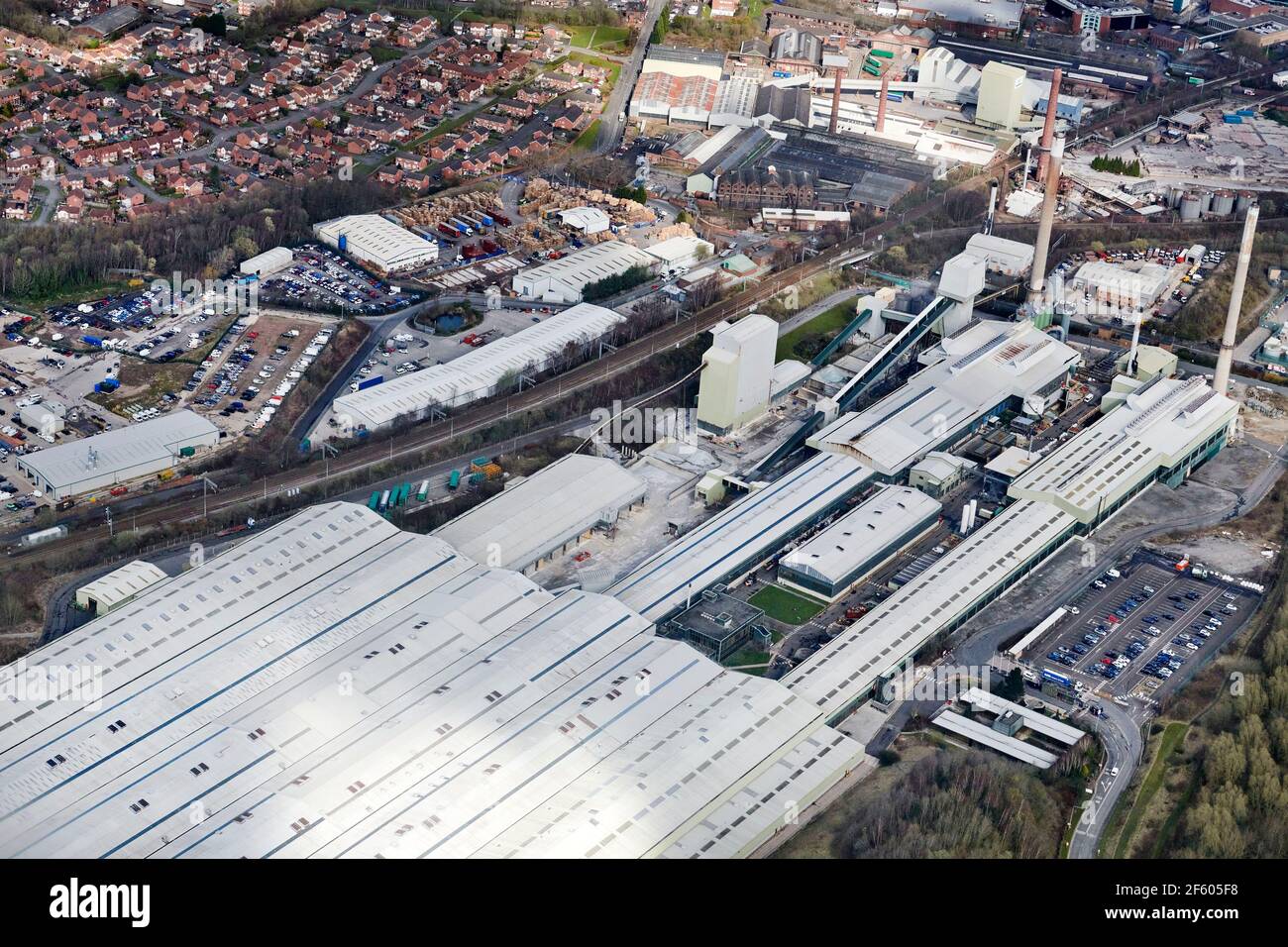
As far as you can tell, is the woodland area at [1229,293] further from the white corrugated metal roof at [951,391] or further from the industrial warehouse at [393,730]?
the industrial warehouse at [393,730]

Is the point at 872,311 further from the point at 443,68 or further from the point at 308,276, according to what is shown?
the point at 443,68

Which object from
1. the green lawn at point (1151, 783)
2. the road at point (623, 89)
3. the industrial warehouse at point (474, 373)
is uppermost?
the road at point (623, 89)

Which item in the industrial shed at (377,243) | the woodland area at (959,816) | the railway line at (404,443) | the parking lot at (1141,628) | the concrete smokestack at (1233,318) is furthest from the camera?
the industrial shed at (377,243)

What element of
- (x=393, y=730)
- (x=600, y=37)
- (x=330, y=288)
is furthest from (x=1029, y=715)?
(x=600, y=37)

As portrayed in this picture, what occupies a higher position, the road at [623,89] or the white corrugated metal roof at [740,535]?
the road at [623,89]

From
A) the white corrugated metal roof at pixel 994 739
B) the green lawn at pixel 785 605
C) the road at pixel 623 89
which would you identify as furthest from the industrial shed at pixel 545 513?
the road at pixel 623 89

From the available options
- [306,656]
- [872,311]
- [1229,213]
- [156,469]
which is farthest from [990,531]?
[1229,213]

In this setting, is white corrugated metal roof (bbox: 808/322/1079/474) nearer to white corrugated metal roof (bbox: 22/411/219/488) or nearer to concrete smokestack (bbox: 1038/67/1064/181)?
concrete smokestack (bbox: 1038/67/1064/181)

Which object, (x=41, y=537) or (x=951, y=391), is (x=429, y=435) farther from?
(x=951, y=391)
